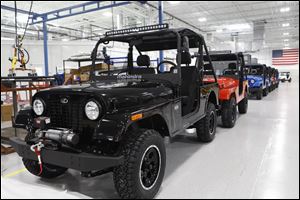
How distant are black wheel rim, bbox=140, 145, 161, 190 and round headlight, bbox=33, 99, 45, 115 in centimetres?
111

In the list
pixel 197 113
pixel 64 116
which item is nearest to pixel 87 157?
pixel 64 116

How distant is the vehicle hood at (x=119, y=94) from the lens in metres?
2.15

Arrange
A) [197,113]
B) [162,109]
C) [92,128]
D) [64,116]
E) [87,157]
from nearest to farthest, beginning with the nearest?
1. [87,157]
2. [92,128]
3. [64,116]
4. [162,109]
5. [197,113]

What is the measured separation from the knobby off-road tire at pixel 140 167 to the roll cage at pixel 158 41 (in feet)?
3.26

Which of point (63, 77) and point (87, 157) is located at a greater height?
point (63, 77)

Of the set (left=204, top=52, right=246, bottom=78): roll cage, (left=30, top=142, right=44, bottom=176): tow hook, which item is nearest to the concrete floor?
(left=30, top=142, right=44, bottom=176): tow hook

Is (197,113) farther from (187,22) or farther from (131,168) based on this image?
(187,22)

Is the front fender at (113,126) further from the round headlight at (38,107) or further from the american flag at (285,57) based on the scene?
the american flag at (285,57)

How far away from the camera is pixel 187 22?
55.3 feet

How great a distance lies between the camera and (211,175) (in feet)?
9.20

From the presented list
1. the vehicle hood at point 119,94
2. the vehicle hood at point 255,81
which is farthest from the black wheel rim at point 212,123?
the vehicle hood at point 255,81

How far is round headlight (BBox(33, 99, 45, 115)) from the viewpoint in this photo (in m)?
2.43

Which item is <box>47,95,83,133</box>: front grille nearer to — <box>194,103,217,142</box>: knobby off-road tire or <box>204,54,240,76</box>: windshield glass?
<box>194,103,217,142</box>: knobby off-road tire

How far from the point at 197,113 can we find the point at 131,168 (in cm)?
170
